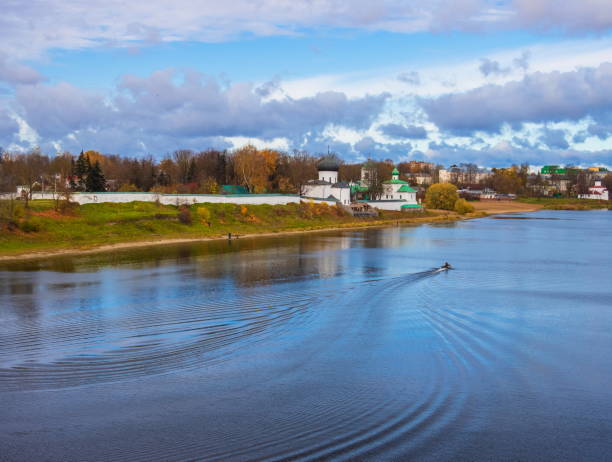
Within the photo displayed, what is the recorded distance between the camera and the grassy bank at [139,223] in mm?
27625

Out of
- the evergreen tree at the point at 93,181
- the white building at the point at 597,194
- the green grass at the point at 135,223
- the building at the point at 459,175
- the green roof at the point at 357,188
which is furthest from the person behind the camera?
the building at the point at 459,175

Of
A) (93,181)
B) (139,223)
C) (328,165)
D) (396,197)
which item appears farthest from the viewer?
(396,197)

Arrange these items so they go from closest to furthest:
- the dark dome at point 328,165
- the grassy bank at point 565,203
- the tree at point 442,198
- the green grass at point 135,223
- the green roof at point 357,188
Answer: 1. the green grass at point 135,223
2. the dark dome at point 328,165
3. the green roof at point 357,188
4. the tree at point 442,198
5. the grassy bank at point 565,203

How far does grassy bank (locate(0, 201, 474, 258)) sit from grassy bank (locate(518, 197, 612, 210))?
168 ft

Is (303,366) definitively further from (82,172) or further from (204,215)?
(82,172)

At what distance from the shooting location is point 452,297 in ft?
56.1

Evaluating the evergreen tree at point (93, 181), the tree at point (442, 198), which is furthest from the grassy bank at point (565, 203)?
the evergreen tree at point (93, 181)

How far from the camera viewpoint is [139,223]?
3341cm

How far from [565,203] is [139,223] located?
81535mm

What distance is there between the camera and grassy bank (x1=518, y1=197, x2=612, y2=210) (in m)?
88.3

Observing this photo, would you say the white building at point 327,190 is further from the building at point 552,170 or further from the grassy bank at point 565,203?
the building at point 552,170

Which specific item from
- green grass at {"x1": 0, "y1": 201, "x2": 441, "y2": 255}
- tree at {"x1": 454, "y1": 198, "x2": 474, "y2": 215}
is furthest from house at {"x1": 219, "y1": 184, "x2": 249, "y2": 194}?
tree at {"x1": 454, "y1": 198, "x2": 474, "y2": 215}

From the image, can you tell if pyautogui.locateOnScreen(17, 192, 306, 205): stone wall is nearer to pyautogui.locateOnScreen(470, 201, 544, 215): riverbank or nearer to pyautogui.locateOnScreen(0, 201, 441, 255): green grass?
pyautogui.locateOnScreen(0, 201, 441, 255): green grass

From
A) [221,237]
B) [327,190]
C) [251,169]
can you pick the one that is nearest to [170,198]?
[221,237]
